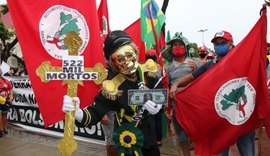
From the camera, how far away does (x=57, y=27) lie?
134 inches

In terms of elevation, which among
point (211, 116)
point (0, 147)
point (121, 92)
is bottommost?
point (0, 147)

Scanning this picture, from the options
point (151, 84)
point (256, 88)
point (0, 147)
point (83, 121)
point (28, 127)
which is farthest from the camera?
point (28, 127)

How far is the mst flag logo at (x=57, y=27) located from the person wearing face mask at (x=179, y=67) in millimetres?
1649

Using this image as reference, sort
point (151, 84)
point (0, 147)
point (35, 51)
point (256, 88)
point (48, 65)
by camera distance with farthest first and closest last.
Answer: point (0, 147) → point (256, 88) → point (35, 51) → point (151, 84) → point (48, 65)

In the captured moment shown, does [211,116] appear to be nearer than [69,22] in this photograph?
No

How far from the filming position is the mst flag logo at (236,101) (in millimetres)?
3641

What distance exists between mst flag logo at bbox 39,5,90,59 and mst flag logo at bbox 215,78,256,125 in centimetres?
170

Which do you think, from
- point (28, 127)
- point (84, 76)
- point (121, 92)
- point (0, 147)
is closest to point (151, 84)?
point (121, 92)

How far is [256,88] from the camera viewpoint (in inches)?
145

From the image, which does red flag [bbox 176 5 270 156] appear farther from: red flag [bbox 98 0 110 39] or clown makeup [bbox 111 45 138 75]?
red flag [bbox 98 0 110 39]

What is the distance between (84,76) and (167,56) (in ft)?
8.01

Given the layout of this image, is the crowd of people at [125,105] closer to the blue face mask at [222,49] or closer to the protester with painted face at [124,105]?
the protester with painted face at [124,105]

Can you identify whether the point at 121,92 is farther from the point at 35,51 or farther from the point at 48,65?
the point at 35,51

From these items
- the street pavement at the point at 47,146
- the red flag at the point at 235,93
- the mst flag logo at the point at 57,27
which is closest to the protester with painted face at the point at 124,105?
the mst flag logo at the point at 57,27
